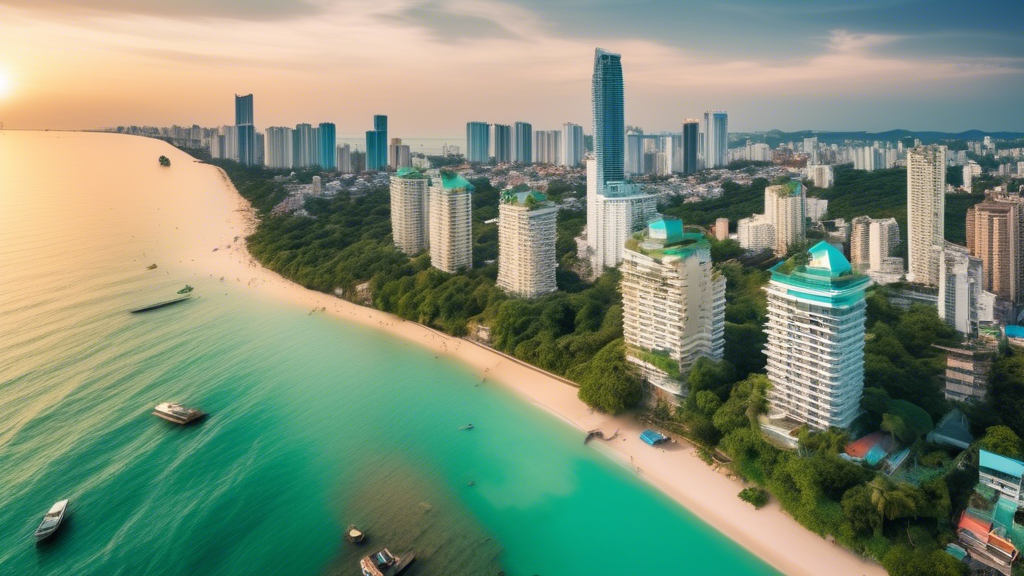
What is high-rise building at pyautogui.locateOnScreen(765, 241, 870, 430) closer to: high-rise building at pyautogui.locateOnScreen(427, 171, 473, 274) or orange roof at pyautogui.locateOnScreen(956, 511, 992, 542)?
orange roof at pyautogui.locateOnScreen(956, 511, 992, 542)

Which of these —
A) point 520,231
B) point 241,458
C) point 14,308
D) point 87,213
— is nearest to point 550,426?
point 241,458

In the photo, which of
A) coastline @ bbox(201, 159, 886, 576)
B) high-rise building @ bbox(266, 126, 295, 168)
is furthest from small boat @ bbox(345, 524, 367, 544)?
high-rise building @ bbox(266, 126, 295, 168)

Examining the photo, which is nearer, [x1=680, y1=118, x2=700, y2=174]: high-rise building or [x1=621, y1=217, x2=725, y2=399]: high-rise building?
[x1=621, y1=217, x2=725, y2=399]: high-rise building

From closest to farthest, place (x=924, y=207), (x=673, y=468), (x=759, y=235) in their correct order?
(x=673, y=468) → (x=924, y=207) → (x=759, y=235)

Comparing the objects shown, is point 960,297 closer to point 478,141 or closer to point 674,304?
point 674,304

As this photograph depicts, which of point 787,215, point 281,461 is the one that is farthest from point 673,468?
point 787,215

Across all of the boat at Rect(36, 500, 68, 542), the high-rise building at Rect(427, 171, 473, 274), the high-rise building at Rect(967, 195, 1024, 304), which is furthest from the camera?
the high-rise building at Rect(427, 171, 473, 274)

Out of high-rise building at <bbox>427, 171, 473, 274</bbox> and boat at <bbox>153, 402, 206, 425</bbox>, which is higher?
high-rise building at <bbox>427, 171, 473, 274</bbox>
